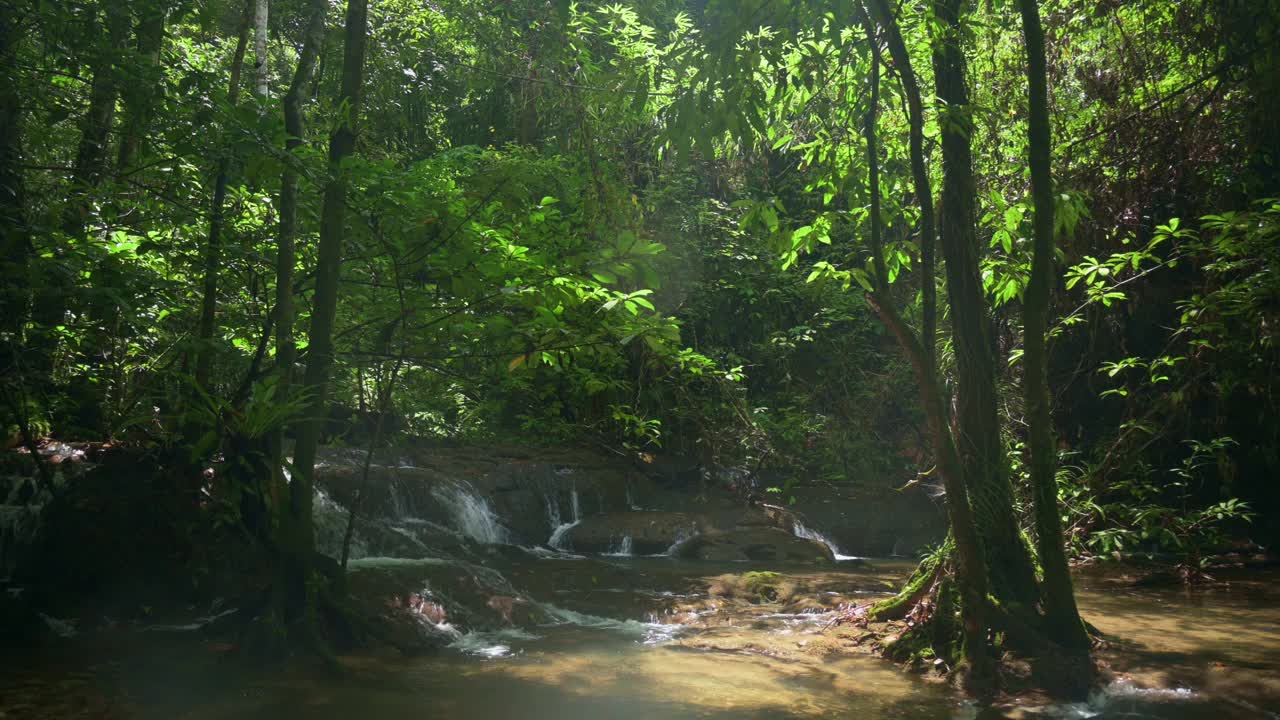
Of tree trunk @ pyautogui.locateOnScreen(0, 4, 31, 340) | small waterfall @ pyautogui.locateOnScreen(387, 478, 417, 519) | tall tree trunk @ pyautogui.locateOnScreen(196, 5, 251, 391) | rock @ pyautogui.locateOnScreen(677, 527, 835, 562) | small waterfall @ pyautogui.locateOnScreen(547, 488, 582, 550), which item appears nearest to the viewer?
tree trunk @ pyautogui.locateOnScreen(0, 4, 31, 340)

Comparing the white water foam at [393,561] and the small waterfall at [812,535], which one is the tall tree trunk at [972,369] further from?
the small waterfall at [812,535]

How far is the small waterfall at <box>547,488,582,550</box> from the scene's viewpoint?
1116 centimetres

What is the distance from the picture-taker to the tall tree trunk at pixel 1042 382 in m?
5.00

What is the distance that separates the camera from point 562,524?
11.7 meters

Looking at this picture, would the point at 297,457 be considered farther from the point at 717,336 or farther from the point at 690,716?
the point at 717,336

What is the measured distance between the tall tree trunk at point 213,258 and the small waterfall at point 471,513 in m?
4.02

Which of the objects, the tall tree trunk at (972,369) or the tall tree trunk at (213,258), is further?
the tall tree trunk at (972,369)

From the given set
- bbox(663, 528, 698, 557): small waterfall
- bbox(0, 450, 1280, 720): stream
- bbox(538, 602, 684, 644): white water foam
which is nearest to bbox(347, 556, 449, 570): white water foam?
bbox(0, 450, 1280, 720): stream

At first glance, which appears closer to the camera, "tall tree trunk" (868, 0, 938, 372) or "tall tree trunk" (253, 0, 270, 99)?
"tall tree trunk" (868, 0, 938, 372)

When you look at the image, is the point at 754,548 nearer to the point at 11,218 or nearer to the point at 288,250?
the point at 288,250

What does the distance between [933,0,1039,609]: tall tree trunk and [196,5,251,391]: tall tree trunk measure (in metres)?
4.11

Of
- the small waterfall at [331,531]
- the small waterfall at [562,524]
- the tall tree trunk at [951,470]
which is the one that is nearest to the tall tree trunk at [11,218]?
the small waterfall at [331,531]

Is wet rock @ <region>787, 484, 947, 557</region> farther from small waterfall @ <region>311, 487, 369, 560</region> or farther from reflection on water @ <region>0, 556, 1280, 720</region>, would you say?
small waterfall @ <region>311, 487, 369, 560</region>

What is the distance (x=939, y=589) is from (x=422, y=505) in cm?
666
